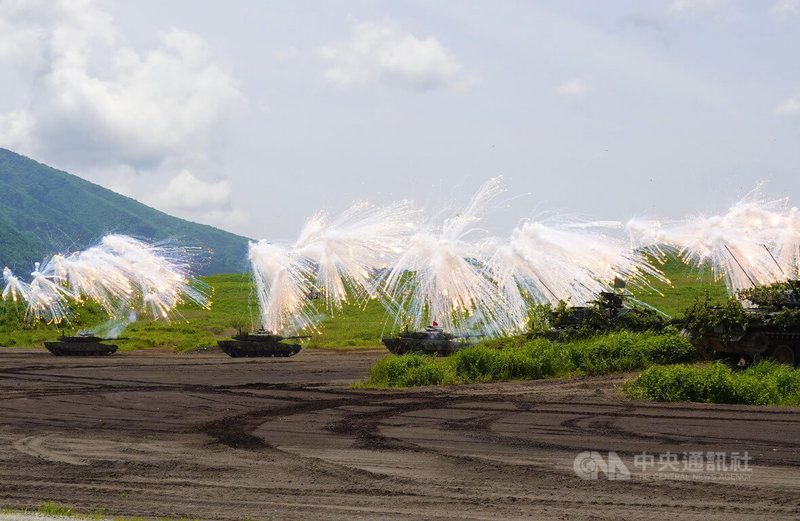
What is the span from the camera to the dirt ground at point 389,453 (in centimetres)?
947

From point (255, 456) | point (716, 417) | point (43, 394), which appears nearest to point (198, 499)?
point (255, 456)

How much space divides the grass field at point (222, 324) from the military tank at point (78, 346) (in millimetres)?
5251

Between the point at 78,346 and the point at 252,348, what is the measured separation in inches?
379

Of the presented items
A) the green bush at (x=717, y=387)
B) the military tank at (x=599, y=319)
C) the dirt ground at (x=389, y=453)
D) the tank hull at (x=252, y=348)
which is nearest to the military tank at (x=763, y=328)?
the green bush at (x=717, y=387)

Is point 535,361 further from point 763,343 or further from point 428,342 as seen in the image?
point 428,342

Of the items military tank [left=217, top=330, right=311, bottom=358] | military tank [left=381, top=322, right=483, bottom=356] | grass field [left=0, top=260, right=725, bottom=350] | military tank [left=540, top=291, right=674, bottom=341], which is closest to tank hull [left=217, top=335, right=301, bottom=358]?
military tank [left=217, top=330, right=311, bottom=358]

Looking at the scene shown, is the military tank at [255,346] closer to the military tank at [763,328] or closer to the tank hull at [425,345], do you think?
the tank hull at [425,345]

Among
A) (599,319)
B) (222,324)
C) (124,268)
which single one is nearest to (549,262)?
(599,319)

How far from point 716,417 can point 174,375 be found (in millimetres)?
19719

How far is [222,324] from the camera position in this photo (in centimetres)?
6159

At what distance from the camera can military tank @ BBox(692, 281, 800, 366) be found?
2370cm

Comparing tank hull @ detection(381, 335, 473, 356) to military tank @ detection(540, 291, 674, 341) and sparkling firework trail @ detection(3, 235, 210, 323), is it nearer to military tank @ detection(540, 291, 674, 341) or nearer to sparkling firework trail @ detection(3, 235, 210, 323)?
military tank @ detection(540, 291, 674, 341)

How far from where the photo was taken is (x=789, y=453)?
39.7 ft

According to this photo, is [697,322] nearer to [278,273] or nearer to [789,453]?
[789,453]
